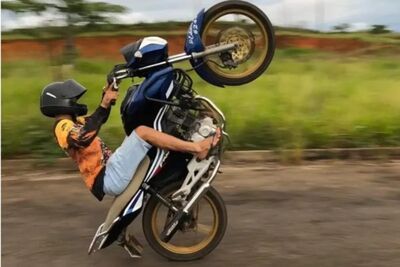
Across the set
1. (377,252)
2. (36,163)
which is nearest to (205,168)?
(377,252)

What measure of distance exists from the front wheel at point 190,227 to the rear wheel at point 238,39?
2.86 feet

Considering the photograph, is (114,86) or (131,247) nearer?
(114,86)

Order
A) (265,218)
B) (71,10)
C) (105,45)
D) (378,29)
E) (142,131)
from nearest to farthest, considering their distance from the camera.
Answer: (142,131)
(265,218)
(71,10)
(105,45)
(378,29)

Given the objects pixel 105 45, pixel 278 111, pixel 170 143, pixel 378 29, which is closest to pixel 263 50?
pixel 170 143

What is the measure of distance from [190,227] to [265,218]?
1.19 m

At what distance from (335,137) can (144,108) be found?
4130 mm

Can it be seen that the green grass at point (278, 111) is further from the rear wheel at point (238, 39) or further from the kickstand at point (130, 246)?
the rear wheel at point (238, 39)

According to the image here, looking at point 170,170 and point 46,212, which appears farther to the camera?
point 46,212

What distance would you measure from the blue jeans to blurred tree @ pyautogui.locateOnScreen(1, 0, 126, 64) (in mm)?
6160

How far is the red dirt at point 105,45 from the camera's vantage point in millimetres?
12678

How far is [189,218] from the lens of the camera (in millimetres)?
4918

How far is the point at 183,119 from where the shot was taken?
4.90 metres

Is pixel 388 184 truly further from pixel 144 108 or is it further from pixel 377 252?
pixel 144 108

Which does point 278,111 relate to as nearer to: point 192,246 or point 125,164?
point 192,246
